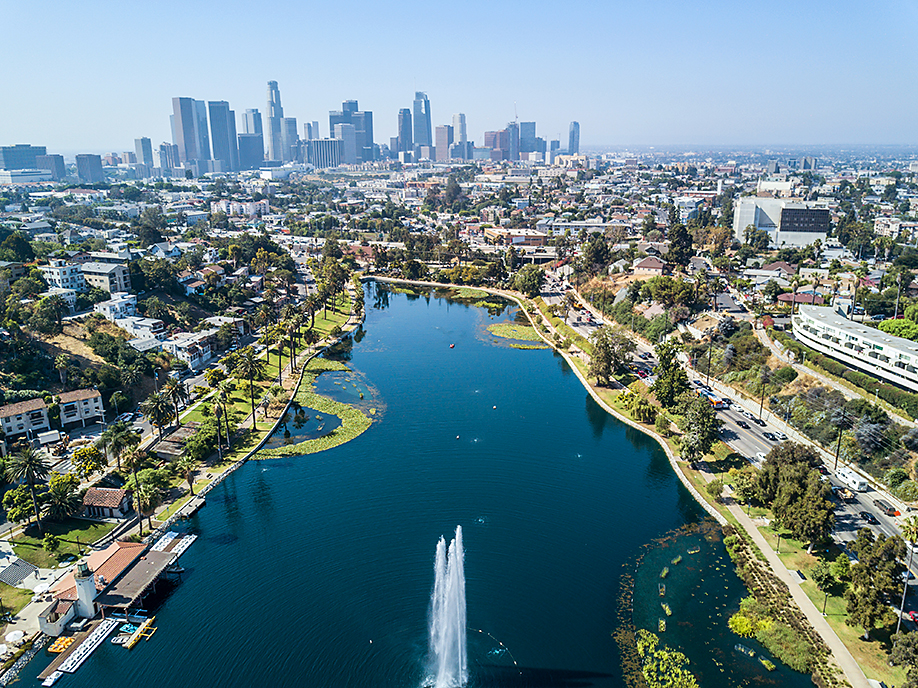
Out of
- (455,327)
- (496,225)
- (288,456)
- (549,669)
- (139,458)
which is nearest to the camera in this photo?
(549,669)

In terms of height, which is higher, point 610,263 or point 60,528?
point 610,263

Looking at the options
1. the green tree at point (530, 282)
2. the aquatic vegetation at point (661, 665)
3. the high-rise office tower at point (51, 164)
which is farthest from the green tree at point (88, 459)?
the high-rise office tower at point (51, 164)

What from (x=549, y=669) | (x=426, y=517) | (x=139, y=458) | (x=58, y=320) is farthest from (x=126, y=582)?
(x=58, y=320)

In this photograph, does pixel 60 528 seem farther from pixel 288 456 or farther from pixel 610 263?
pixel 610 263

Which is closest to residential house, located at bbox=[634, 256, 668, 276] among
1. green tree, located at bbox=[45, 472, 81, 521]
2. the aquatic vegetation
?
the aquatic vegetation

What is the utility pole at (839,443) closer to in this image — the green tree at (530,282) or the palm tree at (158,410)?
the palm tree at (158,410)

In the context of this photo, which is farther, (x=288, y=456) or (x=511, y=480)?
(x=288, y=456)

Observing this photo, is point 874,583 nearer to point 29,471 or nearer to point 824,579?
point 824,579
